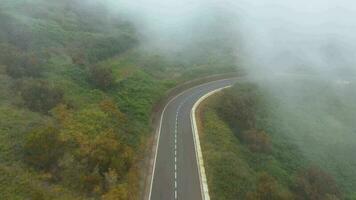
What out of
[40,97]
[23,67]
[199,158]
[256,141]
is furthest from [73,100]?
[256,141]

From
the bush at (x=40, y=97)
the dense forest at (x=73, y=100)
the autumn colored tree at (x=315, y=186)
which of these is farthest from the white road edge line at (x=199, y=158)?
the bush at (x=40, y=97)

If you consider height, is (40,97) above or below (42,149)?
above

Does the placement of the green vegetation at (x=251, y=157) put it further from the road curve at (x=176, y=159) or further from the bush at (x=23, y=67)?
the bush at (x=23, y=67)

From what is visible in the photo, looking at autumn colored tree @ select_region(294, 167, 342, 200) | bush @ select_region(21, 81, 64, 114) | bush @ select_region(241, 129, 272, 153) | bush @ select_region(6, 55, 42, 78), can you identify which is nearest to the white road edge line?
bush @ select_region(241, 129, 272, 153)

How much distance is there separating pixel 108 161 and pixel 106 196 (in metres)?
4.94

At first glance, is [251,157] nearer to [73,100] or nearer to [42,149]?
[73,100]

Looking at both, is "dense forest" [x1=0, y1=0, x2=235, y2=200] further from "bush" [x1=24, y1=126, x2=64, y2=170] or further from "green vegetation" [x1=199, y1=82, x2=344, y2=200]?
"green vegetation" [x1=199, y1=82, x2=344, y2=200]

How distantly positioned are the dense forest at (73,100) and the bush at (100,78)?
15cm

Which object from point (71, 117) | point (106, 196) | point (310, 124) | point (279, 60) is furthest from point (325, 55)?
point (106, 196)

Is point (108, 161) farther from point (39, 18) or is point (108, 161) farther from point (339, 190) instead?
point (39, 18)

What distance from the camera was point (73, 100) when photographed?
4803 centimetres

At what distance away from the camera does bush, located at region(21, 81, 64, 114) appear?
41562 millimetres

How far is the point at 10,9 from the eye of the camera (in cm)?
7950

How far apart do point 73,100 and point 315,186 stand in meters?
31.0
